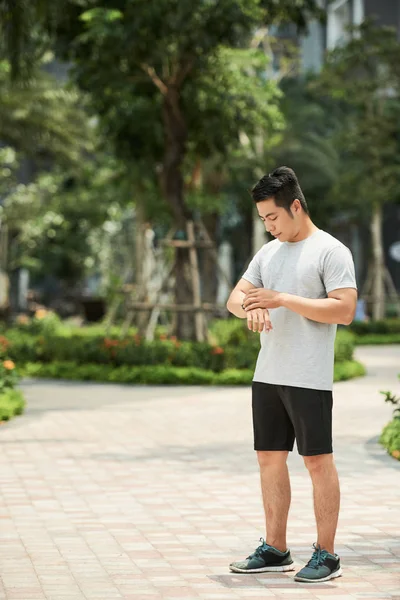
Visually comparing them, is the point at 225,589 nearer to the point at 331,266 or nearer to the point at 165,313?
the point at 331,266

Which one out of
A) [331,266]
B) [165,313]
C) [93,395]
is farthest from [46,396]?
[331,266]

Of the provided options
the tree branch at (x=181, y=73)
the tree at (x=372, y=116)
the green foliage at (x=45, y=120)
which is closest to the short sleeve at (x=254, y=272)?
the tree branch at (x=181, y=73)

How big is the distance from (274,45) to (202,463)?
3237 cm

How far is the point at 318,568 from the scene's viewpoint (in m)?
5.97

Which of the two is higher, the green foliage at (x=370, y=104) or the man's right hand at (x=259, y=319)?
the green foliage at (x=370, y=104)

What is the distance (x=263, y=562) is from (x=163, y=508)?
7.06 ft

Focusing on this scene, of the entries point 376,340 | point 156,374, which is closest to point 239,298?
point 156,374

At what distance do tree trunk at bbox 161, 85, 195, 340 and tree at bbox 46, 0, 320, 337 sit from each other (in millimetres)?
17

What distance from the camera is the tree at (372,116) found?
111ft

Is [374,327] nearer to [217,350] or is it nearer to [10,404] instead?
[217,350]

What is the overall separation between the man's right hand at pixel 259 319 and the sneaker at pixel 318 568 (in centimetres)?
108

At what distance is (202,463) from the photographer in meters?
10.5

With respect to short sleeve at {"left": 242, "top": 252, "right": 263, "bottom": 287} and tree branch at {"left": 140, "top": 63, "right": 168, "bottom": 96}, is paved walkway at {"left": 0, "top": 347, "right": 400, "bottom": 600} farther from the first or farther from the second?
tree branch at {"left": 140, "top": 63, "right": 168, "bottom": 96}

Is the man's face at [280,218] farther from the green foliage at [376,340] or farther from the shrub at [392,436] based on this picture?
the green foliage at [376,340]
